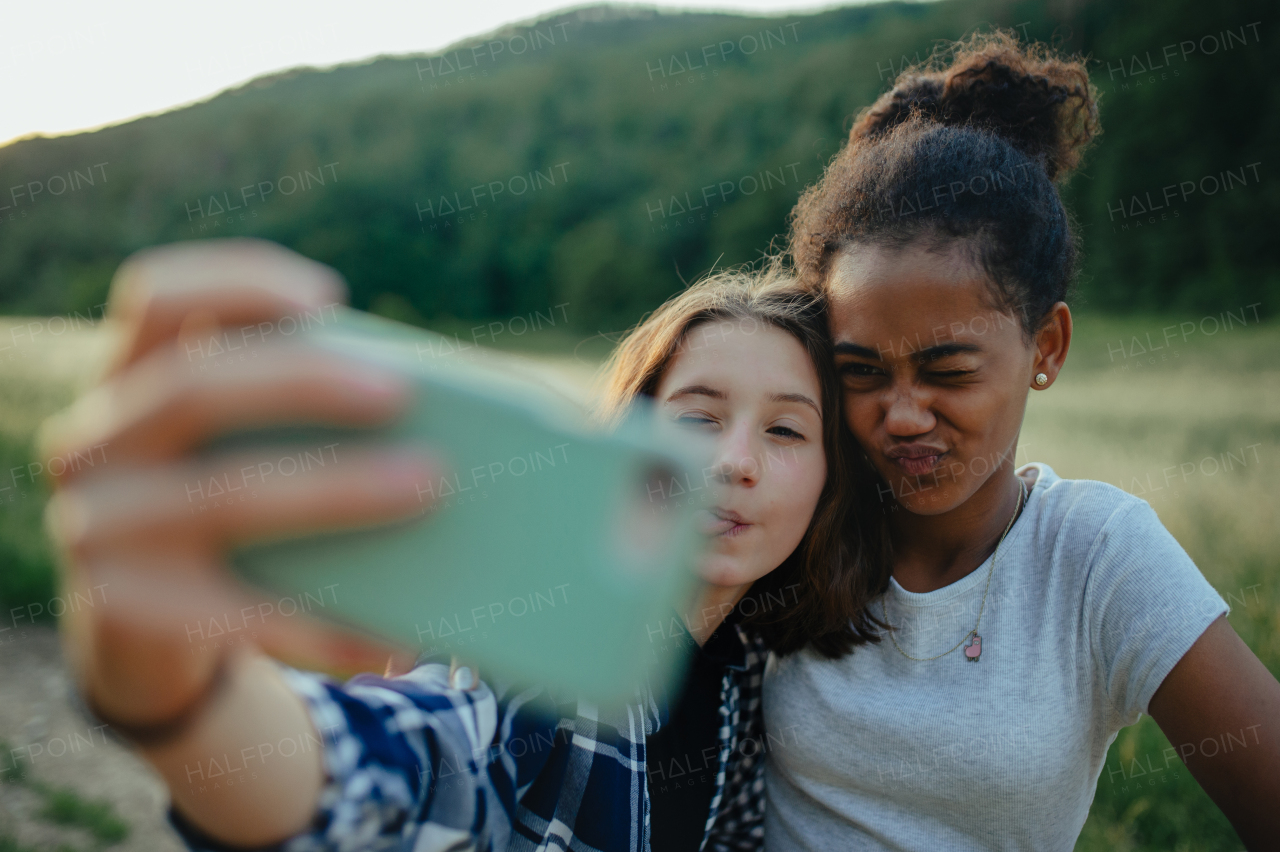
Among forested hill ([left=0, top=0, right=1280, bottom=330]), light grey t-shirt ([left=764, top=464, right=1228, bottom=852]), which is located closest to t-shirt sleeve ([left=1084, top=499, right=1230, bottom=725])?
light grey t-shirt ([left=764, top=464, right=1228, bottom=852])

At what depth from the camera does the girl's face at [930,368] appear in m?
1.68

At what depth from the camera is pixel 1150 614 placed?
59.5 inches

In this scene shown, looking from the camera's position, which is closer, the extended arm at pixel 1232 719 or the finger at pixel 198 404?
the finger at pixel 198 404

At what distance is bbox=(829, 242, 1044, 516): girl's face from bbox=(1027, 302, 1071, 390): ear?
0.04m

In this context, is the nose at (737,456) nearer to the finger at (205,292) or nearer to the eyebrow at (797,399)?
the eyebrow at (797,399)

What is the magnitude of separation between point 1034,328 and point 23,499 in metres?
6.63

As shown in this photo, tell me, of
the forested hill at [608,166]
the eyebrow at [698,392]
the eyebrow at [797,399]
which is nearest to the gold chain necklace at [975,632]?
the eyebrow at [797,399]

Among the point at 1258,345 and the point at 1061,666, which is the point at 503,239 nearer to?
the point at 1258,345

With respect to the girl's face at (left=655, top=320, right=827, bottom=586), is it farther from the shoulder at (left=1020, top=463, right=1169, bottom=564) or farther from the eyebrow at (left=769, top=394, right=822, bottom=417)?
the shoulder at (left=1020, top=463, right=1169, bottom=564)

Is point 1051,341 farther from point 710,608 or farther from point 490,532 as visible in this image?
point 490,532

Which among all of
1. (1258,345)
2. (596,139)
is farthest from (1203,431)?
(596,139)

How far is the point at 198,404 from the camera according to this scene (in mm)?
584

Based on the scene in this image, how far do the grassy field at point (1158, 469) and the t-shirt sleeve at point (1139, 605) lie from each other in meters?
1.28

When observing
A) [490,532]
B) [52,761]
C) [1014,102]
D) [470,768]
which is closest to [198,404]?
[490,532]
